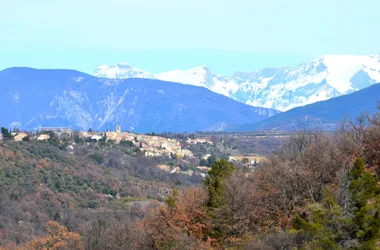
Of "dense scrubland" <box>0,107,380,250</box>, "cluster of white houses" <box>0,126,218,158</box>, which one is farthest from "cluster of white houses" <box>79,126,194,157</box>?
"dense scrubland" <box>0,107,380,250</box>

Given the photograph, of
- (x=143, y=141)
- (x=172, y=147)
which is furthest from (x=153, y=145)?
(x=172, y=147)

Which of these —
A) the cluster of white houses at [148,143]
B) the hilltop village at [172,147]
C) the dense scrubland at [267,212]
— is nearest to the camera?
the dense scrubland at [267,212]

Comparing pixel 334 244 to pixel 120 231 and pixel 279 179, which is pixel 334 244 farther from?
pixel 120 231

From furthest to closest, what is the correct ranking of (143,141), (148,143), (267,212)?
(143,141) → (148,143) → (267,212)

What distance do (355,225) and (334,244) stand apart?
34.2 inches

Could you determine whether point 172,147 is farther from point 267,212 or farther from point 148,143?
point 267,212

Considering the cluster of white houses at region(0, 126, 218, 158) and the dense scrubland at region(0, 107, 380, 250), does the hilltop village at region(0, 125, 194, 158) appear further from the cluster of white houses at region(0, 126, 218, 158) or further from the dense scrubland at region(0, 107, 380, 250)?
the dense scrubland at region(0, 107, 380, 250)

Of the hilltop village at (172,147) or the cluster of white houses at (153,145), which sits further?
the cluster of white houses at (153,145)

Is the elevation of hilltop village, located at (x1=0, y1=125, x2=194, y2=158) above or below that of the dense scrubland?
below

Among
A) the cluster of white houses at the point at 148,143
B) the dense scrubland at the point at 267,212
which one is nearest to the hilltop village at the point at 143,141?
the cluster of white houses at the point at 148,143

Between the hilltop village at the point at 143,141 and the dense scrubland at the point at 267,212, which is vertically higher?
the dense scrubland at the point at 267,212

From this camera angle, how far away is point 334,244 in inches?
694

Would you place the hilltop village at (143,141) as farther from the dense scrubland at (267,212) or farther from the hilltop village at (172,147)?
the dense scrubland at (267,212)

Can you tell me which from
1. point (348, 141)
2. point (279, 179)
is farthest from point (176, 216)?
point (348, 141)
